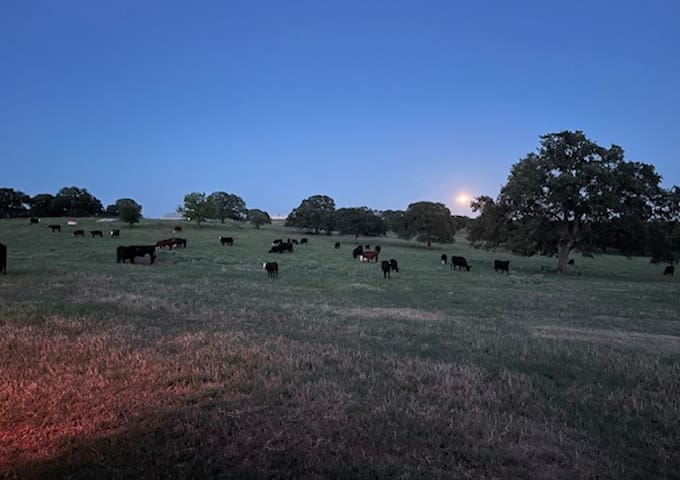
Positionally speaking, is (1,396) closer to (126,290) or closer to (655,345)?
(126,290)

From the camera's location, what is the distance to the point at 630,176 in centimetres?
3319

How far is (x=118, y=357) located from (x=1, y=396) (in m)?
1.78

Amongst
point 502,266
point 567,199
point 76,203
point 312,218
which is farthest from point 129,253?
point 76,203

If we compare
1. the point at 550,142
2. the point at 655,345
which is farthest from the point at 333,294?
the point at 550,142

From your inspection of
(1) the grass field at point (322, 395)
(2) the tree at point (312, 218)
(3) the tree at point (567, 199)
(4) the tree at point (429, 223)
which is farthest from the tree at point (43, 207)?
(1) the grass field at point (322, 395)

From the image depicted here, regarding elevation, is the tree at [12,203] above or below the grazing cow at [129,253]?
above

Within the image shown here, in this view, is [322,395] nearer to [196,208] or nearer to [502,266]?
[502,266]

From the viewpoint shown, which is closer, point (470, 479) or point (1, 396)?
point (470, 479)

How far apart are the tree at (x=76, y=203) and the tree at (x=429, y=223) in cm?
8622

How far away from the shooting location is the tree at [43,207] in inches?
4353

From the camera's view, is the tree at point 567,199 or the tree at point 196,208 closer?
the tree at point 567,199

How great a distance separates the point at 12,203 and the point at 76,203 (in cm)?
1397

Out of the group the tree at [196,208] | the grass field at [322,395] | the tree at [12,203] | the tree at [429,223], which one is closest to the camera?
the grass field at [322,395]

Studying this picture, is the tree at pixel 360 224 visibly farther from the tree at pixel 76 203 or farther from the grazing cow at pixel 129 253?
the tree at pixel 76 203
